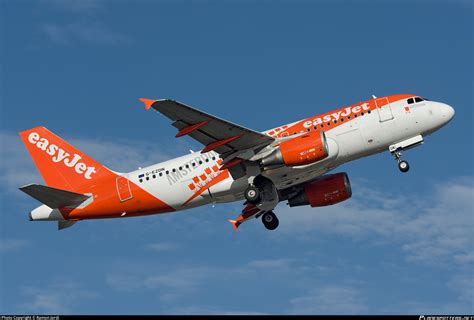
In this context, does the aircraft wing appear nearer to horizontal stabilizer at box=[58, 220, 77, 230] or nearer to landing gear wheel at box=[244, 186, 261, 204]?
landing gear wheel at box=[244, 186, 261, 204]

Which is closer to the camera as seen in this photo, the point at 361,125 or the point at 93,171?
the point at 361,125

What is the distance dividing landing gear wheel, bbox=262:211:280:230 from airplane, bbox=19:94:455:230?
97 cm

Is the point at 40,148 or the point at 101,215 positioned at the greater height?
the point at 40,148

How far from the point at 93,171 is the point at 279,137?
11991mm

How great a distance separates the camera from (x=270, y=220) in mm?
55281

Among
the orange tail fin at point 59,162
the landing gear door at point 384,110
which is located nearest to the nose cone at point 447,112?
the landing gear door at point 384,110

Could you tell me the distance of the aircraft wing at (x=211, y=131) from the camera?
1788 inches

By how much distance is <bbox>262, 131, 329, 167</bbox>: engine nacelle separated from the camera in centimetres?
4856

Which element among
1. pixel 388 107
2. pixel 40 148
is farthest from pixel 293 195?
pixel 40 148

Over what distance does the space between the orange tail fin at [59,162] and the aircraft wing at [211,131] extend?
817cm

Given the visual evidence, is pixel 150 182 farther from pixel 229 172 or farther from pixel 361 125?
pixel 361 125

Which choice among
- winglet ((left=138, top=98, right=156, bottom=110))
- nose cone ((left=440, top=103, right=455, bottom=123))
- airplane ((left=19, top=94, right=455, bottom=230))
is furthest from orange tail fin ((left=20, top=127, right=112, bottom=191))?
nose cone ((left=440, top=103, right=455, bottom=123))

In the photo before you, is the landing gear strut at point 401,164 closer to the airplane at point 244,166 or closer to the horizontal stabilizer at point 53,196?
the airplane at point 244,166

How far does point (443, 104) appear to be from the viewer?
5138 centimetres
